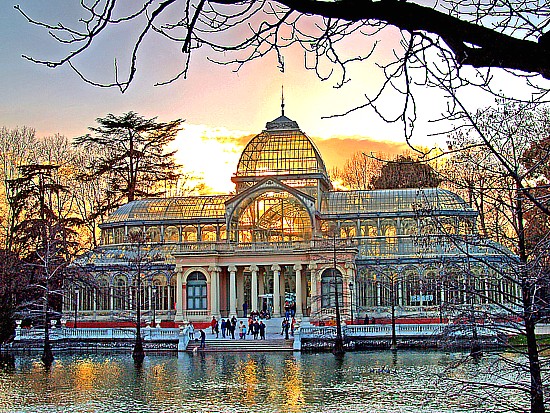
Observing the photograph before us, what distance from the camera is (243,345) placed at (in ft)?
133

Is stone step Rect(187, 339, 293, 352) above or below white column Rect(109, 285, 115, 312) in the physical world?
below

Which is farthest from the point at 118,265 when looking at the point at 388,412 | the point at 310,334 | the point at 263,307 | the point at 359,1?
the point at 359,1

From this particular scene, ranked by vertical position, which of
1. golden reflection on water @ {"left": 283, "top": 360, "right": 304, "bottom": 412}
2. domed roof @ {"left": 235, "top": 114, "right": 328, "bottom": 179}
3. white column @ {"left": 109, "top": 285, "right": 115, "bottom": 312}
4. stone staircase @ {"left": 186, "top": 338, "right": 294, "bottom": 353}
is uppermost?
domed roof @ {"left": 235, "top": 114, "right": 328, "bottom": 179}

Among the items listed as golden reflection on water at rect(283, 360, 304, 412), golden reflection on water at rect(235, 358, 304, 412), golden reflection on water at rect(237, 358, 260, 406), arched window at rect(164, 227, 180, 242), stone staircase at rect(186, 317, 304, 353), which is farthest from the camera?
arched window at rect(164, 227, 180, 242)

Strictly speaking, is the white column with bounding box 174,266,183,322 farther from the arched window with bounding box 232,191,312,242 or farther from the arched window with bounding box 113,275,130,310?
the arched window with bounding box 232,191,312,242

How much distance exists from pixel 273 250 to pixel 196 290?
5.37 m

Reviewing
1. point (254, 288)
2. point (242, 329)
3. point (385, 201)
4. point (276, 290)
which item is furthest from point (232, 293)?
point (385, 201)

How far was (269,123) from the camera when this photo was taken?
58344mm

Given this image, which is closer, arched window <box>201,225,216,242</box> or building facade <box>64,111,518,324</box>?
building facade <box>64,111,518,324</box>

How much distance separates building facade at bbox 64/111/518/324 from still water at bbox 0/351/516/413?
13502 mm

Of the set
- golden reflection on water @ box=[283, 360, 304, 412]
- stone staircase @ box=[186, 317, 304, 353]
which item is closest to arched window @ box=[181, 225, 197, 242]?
stone staircase @ box=[186, 317, 304, 353]

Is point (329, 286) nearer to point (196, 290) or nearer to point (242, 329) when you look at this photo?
point (196, 290)

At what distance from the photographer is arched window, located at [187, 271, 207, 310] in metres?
51.2

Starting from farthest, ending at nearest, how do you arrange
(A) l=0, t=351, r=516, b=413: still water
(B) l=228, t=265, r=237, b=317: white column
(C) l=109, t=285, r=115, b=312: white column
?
(C) l=109, t=285, r=115, b=312: white column < (B) l=228, t=265, r=237, b=317: white column < (A) l=0, t=351, r=516, b=413: still water
